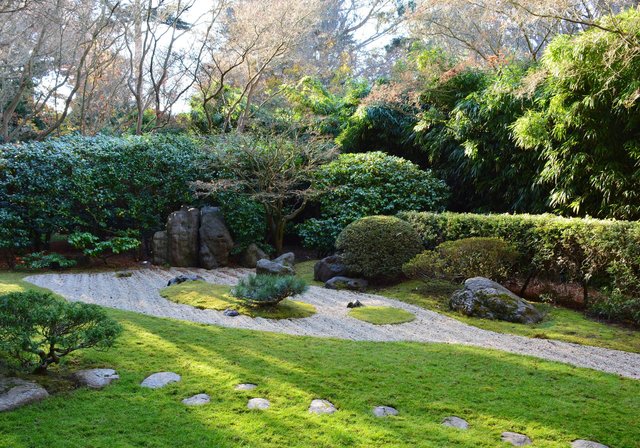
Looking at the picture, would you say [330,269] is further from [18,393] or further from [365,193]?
[18,393]

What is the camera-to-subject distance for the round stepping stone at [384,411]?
339 cm

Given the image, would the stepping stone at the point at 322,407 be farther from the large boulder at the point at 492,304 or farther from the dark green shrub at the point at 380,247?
the dark green shrub at the point at 380,247

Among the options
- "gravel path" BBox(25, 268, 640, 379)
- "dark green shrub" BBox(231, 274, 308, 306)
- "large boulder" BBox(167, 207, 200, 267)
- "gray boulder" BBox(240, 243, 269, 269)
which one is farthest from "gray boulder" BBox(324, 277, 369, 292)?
"large boulder" BBox(167, 207, 200, 267)

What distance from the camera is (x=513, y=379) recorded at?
4.12 m

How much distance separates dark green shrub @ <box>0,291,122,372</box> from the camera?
353 centimetres

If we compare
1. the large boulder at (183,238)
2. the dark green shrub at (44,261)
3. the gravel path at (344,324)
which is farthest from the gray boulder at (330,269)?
the dark green shrub at (44,261)

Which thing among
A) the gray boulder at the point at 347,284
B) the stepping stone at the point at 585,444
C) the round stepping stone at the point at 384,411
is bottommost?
the round stepping stone at the point at 384,411

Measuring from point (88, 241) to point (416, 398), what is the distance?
8336mm

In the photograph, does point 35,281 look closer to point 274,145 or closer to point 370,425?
point 274,145

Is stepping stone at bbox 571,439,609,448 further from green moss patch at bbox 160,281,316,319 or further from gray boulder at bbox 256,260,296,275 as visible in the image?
gray boulder at bbox 256,260,296,275

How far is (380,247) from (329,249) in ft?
9.51

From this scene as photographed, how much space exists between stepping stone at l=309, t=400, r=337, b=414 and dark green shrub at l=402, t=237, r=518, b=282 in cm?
469

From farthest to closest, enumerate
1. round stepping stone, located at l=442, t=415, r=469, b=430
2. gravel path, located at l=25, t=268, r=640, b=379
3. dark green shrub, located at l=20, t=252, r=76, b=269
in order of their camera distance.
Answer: dark green shrub, located at l=20, t=252, r=76, b=269, gravel path, located at l=25, t=268, r=640, b=379, round stepping stone, located at l=442, t=415, r=469, b=430

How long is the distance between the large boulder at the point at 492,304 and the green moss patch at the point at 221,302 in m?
1.99
